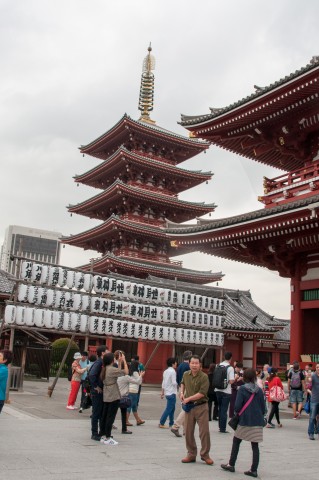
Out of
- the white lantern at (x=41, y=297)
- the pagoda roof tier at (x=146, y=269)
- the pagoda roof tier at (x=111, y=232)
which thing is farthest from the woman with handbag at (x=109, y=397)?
the pagoda roof tier at (x=146, y=269)

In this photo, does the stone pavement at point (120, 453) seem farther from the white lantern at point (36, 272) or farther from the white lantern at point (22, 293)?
the white lantern at point (36, 272)

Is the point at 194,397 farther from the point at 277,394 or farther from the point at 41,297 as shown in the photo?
the point at 41,297

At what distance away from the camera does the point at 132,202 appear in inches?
1581

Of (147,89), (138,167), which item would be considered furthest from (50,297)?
(147,89)

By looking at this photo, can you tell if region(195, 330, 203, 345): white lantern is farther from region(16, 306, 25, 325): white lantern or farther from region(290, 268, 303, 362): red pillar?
region(16, 306, 25, 325): white lantern

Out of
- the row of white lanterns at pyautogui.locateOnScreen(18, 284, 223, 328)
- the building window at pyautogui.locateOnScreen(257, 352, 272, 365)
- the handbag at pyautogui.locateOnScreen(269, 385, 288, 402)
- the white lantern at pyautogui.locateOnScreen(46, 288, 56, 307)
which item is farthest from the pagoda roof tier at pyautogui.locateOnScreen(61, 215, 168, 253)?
the handbag at pyautogui.locateOnScreen(269, 385, 288, 402)

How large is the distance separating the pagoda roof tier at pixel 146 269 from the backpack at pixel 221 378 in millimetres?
25350

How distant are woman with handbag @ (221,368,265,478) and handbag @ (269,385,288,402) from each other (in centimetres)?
549

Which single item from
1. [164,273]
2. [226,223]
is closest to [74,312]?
[226,223]

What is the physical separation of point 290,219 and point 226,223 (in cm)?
254

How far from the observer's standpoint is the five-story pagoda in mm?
38594

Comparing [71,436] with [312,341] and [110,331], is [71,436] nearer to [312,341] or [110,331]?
[110,331]

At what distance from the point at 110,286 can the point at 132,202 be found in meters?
23.4

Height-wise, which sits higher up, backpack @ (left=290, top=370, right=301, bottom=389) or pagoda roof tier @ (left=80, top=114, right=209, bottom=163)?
pagoda roof tier @ (left=80, top=114, right=209, bottom=163)
